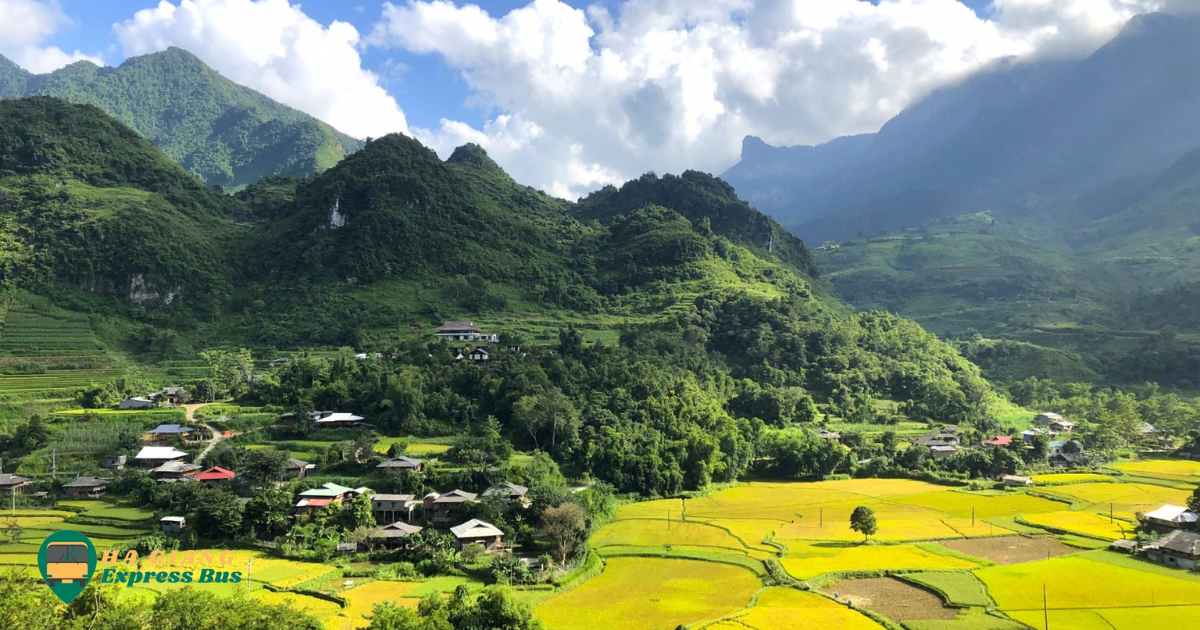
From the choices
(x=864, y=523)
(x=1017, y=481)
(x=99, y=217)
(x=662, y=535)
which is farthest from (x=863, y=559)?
(x=99, y=217)

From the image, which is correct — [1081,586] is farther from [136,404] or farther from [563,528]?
[136,404]

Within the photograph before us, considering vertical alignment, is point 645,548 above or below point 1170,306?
below

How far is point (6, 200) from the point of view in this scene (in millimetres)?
74562

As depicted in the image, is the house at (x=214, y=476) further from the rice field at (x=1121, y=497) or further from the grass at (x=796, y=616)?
the rice field at (x=1121, y=497)

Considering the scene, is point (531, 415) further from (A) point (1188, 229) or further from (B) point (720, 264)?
(A) point (1188, 229)

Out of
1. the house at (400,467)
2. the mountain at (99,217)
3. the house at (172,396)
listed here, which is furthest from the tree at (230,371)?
→ the house at (400,467)

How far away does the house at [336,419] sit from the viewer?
45094mm

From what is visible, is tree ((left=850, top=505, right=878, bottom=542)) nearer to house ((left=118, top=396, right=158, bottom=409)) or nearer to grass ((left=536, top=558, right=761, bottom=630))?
grass ((left=536, top=558, right=761, bottom=630))

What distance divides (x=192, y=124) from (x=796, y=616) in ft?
712

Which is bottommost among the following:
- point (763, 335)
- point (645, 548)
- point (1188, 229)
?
point (645, 548)

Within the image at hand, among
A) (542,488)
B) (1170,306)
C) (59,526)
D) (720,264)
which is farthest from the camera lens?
(1170,306)

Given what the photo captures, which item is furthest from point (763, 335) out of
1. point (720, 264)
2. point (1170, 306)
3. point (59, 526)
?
point (1170, 306)

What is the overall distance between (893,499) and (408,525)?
29852mm

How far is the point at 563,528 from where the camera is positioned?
100ft
